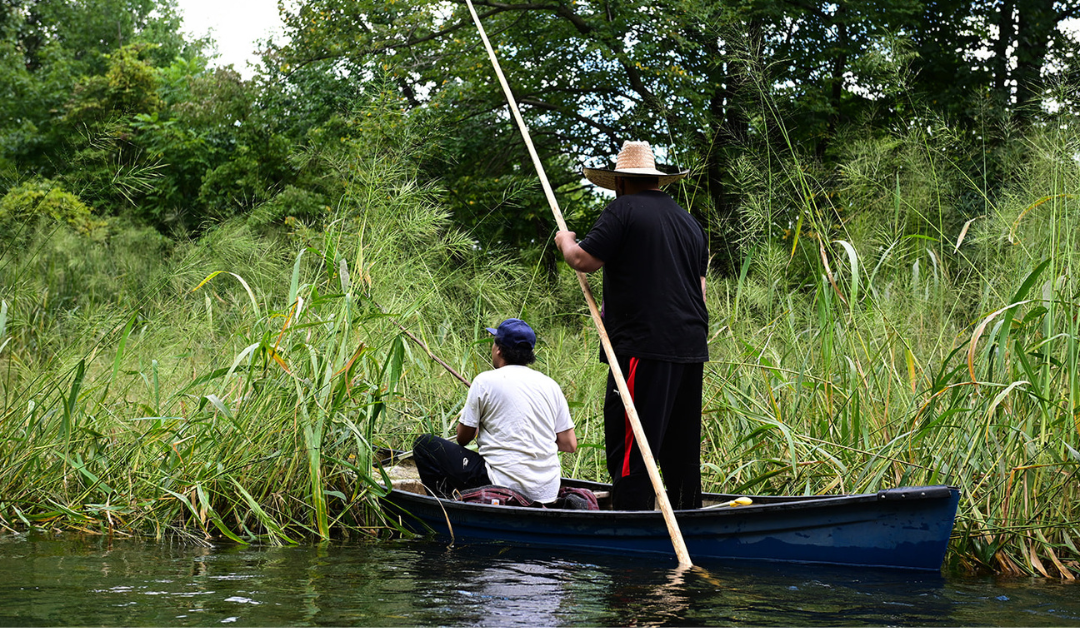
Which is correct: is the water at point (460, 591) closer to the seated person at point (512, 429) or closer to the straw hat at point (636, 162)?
the seated person at point (512, 429)

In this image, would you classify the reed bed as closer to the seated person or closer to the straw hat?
the seated person

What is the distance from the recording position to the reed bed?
13.4 ft

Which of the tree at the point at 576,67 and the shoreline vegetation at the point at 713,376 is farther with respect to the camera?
the tree at the point at 576,67

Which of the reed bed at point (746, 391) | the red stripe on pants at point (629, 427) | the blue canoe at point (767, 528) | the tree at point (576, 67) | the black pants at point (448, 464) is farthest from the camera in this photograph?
the tree at point (576, 67)

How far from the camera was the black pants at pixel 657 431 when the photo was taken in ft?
14.4

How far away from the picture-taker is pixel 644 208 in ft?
14.8

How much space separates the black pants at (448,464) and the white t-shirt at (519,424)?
104 mm

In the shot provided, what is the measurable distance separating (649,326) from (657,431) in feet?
1.52

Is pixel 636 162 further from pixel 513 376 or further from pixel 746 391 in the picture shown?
pixel 746 391

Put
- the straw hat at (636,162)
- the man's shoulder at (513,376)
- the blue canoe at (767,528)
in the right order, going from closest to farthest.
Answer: the blue canoe at (767,528)
the straw hat at (636,162)
the man's shoulder at (513,376)

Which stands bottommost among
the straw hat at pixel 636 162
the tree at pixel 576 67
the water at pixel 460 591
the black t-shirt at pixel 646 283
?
the water at pixel 460 591

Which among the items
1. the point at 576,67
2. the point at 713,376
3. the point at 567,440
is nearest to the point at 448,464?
the point at 567,440

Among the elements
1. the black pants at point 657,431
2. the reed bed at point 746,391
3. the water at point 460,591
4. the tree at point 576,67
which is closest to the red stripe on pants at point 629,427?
the black pants at point 657,431

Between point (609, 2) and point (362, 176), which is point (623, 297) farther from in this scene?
point (609, 2)
